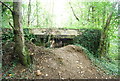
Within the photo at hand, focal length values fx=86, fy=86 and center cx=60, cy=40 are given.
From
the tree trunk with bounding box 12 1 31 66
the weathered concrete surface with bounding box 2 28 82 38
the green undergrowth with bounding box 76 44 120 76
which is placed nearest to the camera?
the tree trunk with bounding box 12 1 31 66

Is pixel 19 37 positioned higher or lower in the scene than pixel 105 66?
higher

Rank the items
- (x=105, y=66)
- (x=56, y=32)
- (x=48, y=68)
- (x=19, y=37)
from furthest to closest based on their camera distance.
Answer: (x=56, y=32), (x=105, y=66), (x=48, y=68), (x=19, y=37)

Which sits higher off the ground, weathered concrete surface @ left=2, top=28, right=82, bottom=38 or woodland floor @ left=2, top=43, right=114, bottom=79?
weathered concrete surface @ left=2, top=28, right=82, bottom=38

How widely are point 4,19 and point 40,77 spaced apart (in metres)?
1.53

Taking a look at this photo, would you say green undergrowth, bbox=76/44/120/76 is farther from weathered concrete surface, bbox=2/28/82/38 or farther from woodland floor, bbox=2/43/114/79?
weathered concrete surface, bbox=2/28/82/38

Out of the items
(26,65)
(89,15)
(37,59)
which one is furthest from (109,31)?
(26,65)

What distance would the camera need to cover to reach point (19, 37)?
7.08ft

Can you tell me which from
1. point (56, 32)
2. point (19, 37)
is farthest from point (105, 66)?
point (19, 37)

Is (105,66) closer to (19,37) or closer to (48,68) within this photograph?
(48,68)

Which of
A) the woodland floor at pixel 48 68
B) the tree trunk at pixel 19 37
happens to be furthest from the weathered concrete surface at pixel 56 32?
the tree trunk at pixel 19 37

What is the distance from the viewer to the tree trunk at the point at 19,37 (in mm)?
2059

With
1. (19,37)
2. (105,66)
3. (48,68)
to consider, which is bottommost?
(105,66)

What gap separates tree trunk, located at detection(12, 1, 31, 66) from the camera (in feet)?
6.75

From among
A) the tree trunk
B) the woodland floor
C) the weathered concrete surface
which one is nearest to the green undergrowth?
the woodland floor
